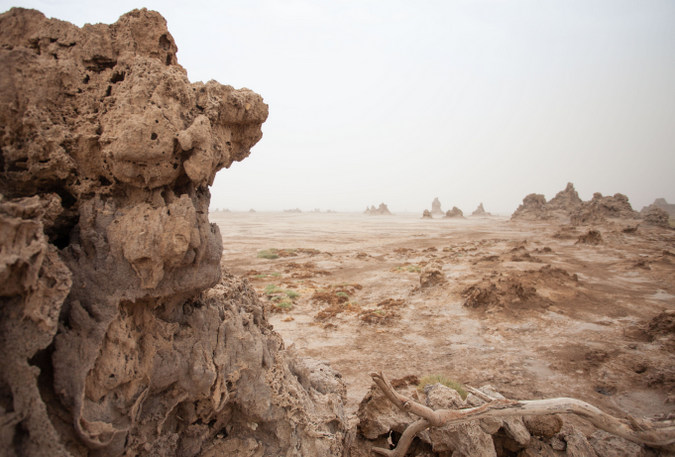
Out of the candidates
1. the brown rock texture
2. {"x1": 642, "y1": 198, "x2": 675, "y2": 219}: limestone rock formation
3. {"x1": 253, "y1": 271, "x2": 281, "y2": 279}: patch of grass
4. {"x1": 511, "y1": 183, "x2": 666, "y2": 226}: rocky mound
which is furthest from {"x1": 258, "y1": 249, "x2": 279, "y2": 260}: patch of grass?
{"x1": 642, "y1": 198, "x2": 675, "y2": 219}: limestone rock formation

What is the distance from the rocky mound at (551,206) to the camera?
46.4 metres

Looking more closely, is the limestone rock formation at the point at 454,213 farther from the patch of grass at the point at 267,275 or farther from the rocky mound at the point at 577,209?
the patch of grass at the point at 267,275

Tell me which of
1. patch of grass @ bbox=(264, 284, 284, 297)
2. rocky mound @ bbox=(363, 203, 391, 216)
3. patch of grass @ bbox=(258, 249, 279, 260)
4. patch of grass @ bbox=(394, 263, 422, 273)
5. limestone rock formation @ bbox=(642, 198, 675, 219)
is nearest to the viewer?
patch of grass @ bbox=(264, 284, 284, 297)

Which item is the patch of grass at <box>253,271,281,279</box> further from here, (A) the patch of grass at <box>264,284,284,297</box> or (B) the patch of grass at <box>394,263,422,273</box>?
(B) the patch of grass at <box>394,263,422,273</box>

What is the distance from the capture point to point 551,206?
49.6 meters

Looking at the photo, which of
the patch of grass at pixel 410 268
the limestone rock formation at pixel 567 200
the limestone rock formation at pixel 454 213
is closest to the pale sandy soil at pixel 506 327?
the patch of grass at pixel 410 268

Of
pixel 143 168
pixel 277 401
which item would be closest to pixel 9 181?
pixel 143 168

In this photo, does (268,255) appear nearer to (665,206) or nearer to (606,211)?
(606,211)

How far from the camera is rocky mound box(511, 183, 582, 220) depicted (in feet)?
152

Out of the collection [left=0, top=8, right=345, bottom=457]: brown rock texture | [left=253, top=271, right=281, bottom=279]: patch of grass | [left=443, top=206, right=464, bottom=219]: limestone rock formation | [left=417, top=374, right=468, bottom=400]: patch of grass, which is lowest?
[left=253, top=271, right=281, bottom=279]: patch of grass

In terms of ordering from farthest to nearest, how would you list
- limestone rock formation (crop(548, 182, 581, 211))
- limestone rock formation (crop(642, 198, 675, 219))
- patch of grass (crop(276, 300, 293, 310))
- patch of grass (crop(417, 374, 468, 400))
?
limestone rock formation (crop(642, 198, 675, 219)) → limestone rock formation (crop(548, 182, 581, 211)) → patch of grass (crop(276, 300, 293, 310)) → patch of grass (crop(417, 374, 468, 400))

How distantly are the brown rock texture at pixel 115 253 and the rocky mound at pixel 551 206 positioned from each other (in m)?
52.5

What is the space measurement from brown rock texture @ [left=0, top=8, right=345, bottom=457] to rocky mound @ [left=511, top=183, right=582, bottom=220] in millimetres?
52531

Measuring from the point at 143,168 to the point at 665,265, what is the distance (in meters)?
19.1
